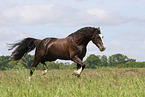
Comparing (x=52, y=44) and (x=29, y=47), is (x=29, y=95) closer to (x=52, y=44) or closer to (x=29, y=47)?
(x=52, y=44)

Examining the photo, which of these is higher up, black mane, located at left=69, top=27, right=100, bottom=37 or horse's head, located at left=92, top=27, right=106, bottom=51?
black mane, located at left=69, top=27, right=100, bottom=37

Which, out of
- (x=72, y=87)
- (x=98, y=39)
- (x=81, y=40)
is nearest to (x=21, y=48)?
(x=81, y=40)

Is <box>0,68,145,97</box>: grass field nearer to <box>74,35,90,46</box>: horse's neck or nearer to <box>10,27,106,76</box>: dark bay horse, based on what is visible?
<box>10,27,106,76</box>: dark bay horse

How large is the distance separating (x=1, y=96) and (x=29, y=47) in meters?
6.11

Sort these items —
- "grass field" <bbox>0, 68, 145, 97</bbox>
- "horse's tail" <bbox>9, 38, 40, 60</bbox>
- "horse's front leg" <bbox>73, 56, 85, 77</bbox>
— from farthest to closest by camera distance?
"horse's tail" <bbox>9, 38, 40, 60</bbox> < "horse's front leg" <bbox>73, 56, 85, 77</bbox> < "grass field" <bbox>0, 68, 145, 97</bbox>

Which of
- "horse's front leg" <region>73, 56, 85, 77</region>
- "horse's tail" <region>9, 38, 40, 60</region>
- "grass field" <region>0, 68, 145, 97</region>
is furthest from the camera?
"horse's tail" <region>9, 38, 40, 60</region>

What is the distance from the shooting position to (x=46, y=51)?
31.2ft

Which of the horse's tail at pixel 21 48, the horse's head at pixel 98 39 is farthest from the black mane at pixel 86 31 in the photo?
the horse's tail at pixel 21 48

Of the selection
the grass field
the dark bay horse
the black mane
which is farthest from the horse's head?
the grass field

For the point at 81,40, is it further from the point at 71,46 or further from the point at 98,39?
the point at 98,39

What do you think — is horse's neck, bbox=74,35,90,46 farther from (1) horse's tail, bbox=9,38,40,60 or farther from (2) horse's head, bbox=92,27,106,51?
(1) horse's tail, bbox=9,38,40,60

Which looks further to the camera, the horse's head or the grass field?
the horse's head

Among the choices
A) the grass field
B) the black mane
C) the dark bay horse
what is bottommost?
the grass field

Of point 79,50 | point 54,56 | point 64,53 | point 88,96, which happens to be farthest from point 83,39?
point 88,96
